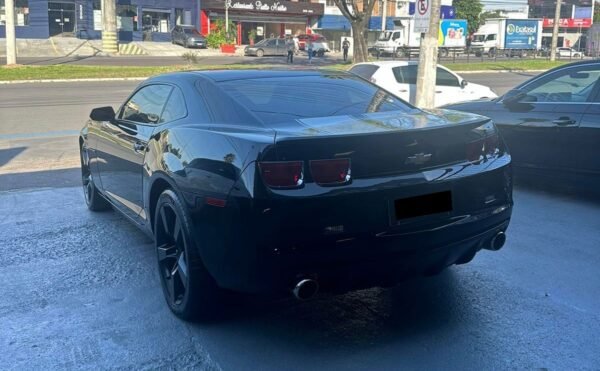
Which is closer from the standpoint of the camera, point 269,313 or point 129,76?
point 269,313

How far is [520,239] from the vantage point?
19.8 ft

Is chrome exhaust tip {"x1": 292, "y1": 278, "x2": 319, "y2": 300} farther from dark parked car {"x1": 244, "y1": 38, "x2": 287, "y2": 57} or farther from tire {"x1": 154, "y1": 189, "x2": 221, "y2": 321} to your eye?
dark parked car {"x1": 244, "y1": 38, "x2": 287, "y2": 57}

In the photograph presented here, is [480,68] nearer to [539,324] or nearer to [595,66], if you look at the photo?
[595,66]

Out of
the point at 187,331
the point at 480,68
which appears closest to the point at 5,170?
the point at 187,331

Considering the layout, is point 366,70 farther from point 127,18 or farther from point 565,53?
point 565,53

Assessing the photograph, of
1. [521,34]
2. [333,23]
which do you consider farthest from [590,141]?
[333,23]

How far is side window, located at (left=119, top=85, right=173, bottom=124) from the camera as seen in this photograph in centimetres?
514

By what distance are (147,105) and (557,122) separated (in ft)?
14.4

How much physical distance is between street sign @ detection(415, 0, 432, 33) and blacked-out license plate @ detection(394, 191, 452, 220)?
406 inches

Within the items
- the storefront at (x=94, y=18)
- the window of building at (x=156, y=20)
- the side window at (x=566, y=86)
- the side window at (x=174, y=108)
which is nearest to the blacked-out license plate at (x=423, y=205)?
the side window at (x=174, y=108)

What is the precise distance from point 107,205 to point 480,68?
33504 millimetres

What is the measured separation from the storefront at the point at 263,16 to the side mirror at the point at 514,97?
55515 millimetres

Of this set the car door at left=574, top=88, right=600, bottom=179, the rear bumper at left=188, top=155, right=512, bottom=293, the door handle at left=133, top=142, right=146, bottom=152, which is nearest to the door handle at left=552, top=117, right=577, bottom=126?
the car door at left=574, top=88, right=600, bottom=179

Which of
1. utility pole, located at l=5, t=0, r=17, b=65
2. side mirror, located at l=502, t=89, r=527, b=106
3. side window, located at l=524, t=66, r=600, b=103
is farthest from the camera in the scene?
utility pole, located at l=5, t=0, r=17, b=65
